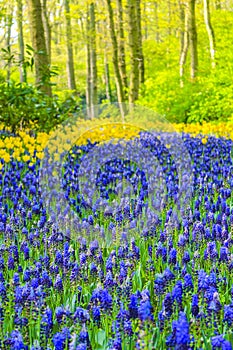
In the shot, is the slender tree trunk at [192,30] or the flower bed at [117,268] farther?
the slender tree trunk at [192,30]

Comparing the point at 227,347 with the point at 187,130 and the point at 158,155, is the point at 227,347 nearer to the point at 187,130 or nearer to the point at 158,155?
the point at 158,155

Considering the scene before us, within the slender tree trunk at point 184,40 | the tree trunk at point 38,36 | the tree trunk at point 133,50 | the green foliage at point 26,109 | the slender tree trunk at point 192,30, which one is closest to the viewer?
the green foliage at point 26,109

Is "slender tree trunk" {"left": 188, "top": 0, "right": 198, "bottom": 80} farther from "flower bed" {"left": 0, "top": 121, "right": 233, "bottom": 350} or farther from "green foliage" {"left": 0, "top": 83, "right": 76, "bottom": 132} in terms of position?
"flower bed" {"left": 0, "top": 121, "right": 233, "bottom": 350}

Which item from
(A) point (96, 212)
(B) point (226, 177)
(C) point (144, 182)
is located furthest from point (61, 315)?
(B) point (226, 177)

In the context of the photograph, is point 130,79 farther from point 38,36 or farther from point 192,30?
point 38,36

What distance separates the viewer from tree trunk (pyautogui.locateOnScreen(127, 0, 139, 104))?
49.3 feet

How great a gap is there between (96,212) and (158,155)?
277 cm

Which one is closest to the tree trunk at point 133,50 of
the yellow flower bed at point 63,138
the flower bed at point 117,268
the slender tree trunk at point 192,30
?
the slender tree trunk at point 192,30

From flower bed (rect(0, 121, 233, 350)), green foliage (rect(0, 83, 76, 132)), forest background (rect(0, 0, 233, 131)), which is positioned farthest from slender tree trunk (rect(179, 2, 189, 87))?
Answer: flower bed (rect(0, 121, 233, 350))

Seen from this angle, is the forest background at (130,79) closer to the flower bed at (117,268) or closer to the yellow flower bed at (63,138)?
the yellow flower bed at (63,138)

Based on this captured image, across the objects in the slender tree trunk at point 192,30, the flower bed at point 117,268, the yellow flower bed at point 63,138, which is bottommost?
the yellow flower bed at point 63,138

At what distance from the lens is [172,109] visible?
15.5 metres

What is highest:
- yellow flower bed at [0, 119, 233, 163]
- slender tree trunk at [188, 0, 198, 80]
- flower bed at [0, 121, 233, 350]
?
slender tree trunk at [188, 0, 198, 80]

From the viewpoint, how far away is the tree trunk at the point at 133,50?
15.0 meters
